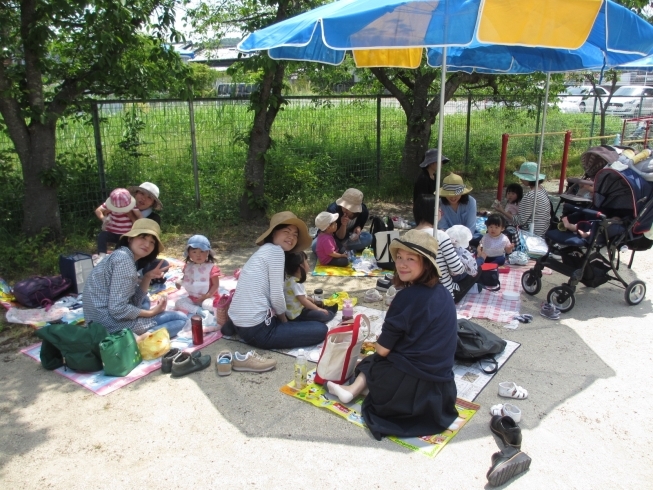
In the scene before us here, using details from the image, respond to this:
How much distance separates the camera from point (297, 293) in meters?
4.80

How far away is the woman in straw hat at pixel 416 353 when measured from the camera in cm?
334

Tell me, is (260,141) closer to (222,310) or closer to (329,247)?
(329,247)

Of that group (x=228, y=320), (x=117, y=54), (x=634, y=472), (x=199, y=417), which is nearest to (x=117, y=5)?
(x=117, y=54)

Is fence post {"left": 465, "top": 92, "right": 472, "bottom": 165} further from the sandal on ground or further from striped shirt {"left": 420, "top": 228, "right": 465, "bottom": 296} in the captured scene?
the sandal on ground

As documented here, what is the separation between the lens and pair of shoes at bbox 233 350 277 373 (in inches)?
167

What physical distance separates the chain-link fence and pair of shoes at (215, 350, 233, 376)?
418 centimetres

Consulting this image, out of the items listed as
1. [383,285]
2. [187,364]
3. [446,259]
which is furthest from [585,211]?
[187,364]

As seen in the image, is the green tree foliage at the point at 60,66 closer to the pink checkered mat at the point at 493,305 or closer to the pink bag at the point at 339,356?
the pink bag at the point at 339,356

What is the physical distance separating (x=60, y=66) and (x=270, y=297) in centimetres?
482

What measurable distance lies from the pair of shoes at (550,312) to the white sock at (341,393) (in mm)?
2594

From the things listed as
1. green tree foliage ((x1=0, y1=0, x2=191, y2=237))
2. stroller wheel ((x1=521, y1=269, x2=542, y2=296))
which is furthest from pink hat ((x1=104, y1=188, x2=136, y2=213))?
stroller wheel ((x1=521, y1=269, x2=542, y2=296))

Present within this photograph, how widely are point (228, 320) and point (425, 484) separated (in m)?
2.43

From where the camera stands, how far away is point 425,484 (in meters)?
3.04

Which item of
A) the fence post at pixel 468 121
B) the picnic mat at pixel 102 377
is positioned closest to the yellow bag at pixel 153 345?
the picnic mat at pixel 102 377
